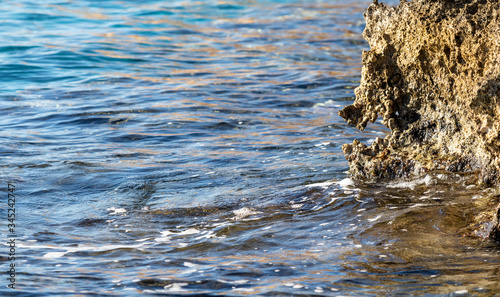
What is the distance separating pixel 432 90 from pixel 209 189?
200 centimetres

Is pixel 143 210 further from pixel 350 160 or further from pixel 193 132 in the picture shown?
pixel 193 132

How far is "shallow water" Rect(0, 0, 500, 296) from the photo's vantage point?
3389mm

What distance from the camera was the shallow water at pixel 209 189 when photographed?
133 inches

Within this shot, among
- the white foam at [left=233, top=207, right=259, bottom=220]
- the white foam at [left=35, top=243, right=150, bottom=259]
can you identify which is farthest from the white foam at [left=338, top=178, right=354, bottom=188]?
the white foam at [left=35, top=243, right=150, bottom=259]

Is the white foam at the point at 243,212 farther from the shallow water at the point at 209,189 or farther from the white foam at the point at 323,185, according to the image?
Result: the white foam at the point at 323,185

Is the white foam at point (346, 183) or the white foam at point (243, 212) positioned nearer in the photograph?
the white foam at point (243, 212)

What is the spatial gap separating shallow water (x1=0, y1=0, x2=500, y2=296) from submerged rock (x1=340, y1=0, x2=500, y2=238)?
0.19 meters

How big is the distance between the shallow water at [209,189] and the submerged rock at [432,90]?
0.63 feet

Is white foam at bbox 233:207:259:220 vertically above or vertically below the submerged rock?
below

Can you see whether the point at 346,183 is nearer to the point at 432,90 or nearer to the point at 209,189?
the point at 432,90

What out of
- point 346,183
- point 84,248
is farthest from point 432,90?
point 84,248

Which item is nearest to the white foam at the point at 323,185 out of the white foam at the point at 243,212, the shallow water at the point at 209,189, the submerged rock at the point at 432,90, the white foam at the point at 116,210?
the shallow water at the point at 209,189

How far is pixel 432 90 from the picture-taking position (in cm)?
463

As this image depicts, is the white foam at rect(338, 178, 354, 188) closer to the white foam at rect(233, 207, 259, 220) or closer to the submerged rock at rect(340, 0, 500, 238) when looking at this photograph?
the submerged rock at rect(340, 0, 500, 238)
